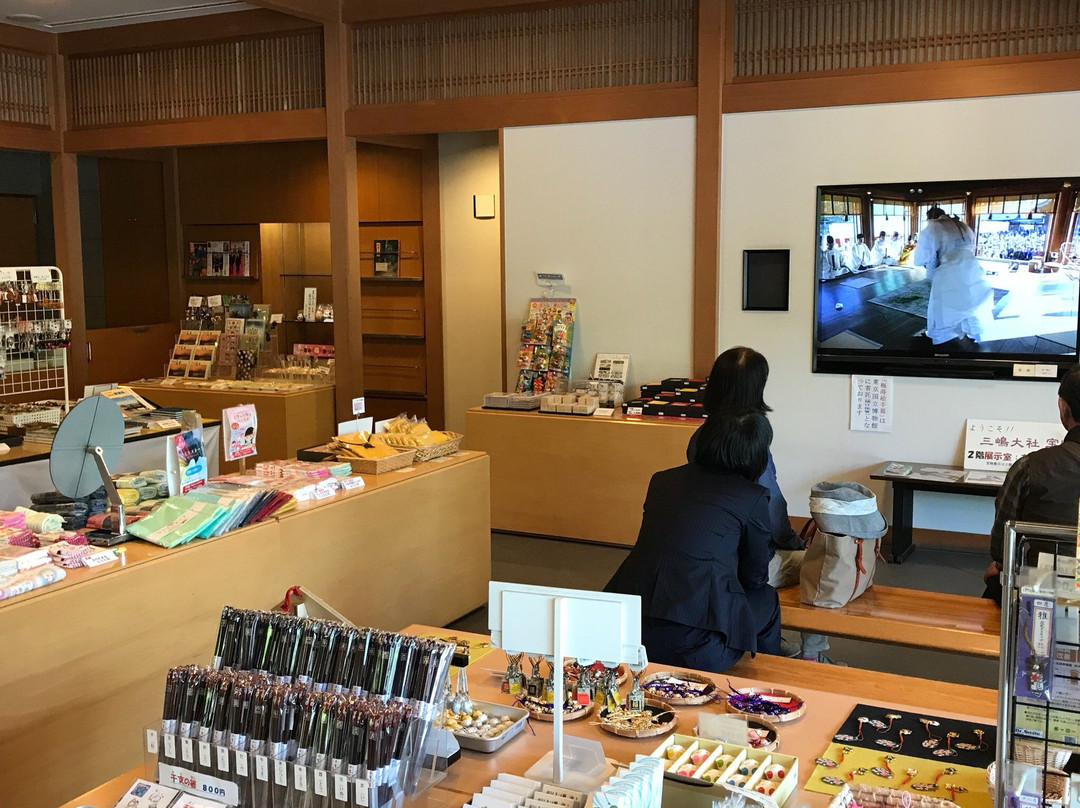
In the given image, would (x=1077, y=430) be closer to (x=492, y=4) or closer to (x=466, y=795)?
(x=466, y=795)

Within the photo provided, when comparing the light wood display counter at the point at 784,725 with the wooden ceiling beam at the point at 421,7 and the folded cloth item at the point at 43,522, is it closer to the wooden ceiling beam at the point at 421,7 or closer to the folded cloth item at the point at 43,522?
the folded cloth item at the point at 43,522

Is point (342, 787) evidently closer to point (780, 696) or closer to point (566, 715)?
point (566, 715)

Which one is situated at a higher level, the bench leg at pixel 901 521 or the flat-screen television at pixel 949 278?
the flat-screen television at pixel 949 278

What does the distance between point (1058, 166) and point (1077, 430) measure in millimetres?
2641

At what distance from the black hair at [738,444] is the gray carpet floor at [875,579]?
5.26 ft

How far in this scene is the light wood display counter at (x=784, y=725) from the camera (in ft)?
7.09

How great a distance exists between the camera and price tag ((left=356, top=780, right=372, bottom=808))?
6.27ft

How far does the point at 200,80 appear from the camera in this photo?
799 centimetres

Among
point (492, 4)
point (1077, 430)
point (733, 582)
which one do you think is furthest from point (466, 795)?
point (492, 4)

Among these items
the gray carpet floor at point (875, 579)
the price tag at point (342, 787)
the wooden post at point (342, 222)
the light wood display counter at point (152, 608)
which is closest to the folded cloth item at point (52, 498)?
the light wood display counter at point (152, 608)

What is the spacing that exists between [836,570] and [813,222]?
2960mm

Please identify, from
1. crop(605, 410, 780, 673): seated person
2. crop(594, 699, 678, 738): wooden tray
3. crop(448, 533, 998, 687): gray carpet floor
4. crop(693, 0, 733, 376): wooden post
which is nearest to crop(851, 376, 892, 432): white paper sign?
crop(448, 533, 998, 687): gray carpet floor

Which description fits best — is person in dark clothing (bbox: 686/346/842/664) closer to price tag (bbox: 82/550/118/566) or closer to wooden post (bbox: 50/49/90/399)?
price tag (bbox: 82/550/118/566)

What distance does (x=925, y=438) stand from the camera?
6.00 m
